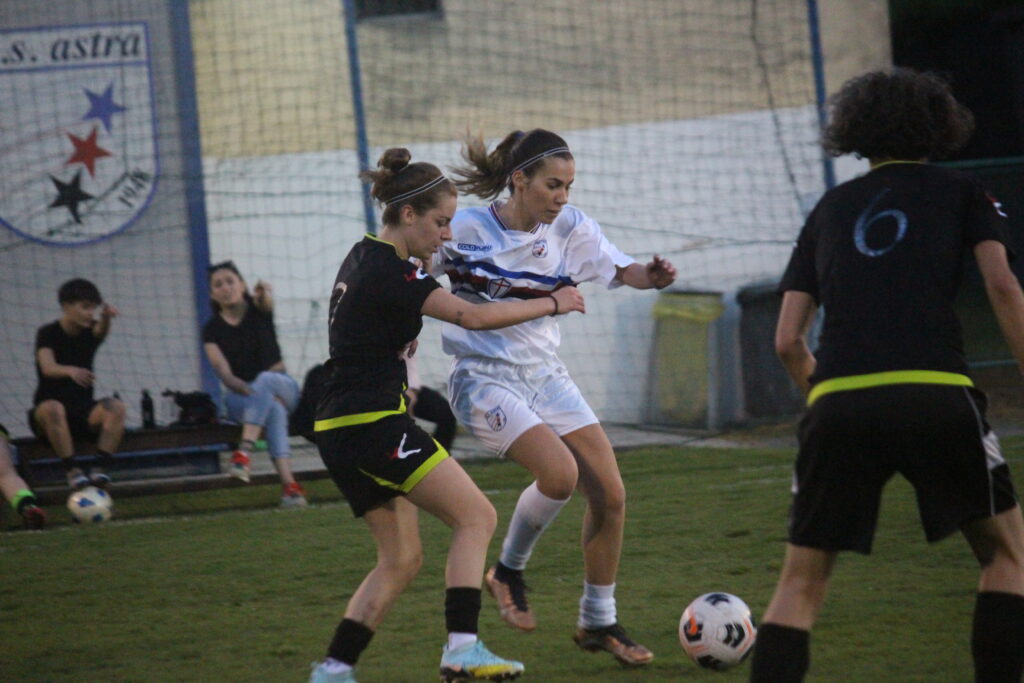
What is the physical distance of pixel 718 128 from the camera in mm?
12344

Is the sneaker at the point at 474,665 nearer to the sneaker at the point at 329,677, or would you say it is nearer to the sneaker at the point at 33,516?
the sneaker at the point at 329,677

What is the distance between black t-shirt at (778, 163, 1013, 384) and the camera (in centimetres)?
315

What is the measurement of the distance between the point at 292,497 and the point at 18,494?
1702 mm

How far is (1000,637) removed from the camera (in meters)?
3.36

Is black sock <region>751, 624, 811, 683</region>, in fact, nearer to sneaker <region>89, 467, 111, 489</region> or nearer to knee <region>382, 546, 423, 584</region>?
knee <region>382, 546, 423, 584</region>

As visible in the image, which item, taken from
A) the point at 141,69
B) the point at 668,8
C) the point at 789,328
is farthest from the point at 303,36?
the point at 789,328

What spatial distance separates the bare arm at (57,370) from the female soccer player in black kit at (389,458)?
16.5 ft

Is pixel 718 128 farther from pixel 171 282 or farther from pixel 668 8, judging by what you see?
pixel 171 282

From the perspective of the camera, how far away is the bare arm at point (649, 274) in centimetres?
480

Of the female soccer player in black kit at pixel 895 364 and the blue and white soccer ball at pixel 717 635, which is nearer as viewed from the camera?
the female soccer player in black kit at pixel 895 364

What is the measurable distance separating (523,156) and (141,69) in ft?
22.8

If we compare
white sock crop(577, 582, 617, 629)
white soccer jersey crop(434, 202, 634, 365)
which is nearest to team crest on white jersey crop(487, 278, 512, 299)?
white soccer jersey crop(434, 202, 634, 365)

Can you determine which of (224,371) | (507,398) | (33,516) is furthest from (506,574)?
(224,371)

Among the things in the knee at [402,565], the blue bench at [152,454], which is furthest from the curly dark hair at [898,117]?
the blue bench at [152,454]
